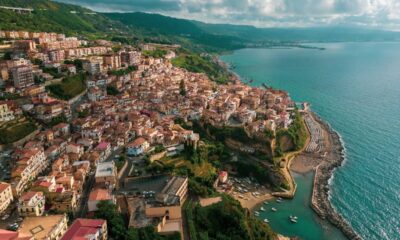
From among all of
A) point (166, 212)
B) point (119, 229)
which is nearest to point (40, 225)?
point (119, 229)

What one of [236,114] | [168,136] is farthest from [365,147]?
[168,136]

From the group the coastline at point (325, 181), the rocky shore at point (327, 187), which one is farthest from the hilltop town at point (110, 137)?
the rocky shore at point (327, 187)

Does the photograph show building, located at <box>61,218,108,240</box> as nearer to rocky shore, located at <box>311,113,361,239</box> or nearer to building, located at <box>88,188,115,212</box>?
building, located at <box>88,188,115,212</box>

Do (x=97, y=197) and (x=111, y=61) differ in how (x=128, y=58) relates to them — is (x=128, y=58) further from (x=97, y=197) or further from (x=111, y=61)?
(x=97, y=197)

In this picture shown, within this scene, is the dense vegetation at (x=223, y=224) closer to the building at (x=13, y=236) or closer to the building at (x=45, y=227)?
the building at (x=45, y=227)

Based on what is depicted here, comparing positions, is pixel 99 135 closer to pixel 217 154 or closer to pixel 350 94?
pixel 217 154

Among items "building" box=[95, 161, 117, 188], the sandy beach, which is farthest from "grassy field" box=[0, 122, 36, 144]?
the sandy beach
